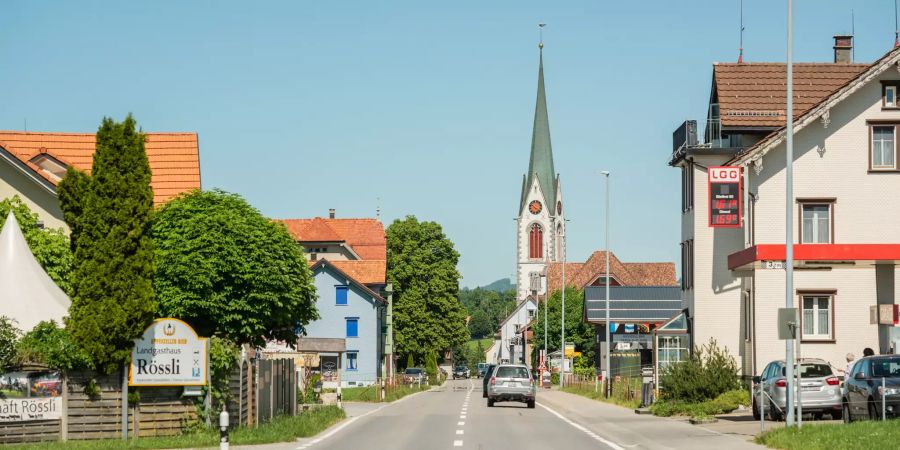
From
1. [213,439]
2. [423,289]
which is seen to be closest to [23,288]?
[213,439]

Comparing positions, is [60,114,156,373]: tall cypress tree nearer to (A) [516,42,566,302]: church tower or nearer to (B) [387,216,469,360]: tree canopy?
(B) [387,216,469,360]: tree canopy

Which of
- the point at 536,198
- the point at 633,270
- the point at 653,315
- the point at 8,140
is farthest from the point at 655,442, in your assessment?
the point at 536,198

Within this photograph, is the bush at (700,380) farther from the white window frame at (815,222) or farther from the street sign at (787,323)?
the street sign at (787,323)

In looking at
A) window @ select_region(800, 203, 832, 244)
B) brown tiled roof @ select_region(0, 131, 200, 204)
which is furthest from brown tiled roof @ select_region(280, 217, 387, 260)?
window @ select_region(800, 203, 832, 244)

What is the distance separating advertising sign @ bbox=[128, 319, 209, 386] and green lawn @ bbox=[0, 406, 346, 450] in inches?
46.1

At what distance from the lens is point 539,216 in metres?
151

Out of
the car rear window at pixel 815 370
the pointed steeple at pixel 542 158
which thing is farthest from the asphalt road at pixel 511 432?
the pointed steeple at pixel 542 158

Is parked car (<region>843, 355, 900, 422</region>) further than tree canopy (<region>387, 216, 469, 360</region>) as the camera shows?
No

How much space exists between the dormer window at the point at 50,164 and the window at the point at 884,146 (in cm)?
2881

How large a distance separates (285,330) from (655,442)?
15678 mm

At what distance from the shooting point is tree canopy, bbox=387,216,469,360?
9650 cm

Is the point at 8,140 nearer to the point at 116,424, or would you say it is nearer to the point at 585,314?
the point at 116,424

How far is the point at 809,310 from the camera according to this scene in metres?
39.8

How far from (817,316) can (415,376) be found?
43.2 metres
